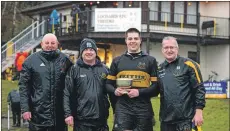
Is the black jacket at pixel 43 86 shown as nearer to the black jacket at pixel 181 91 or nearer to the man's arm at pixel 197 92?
the black jacket at pixel 181 91

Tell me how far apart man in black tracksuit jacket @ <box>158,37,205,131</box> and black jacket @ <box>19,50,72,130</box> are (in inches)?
68.2

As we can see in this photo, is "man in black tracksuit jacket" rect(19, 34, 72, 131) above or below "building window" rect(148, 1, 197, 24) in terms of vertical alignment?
below

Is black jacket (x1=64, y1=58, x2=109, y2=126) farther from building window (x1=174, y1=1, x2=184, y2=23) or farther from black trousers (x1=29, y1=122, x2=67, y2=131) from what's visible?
building window (x1=174, y1=1, x2=184, y2=23)

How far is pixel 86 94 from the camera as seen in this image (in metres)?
7.32

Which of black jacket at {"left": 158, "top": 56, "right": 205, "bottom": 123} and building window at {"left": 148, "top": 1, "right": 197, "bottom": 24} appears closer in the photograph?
black jacket at {"left": 158, "top": 56, "right": 205, "bottom": 123}

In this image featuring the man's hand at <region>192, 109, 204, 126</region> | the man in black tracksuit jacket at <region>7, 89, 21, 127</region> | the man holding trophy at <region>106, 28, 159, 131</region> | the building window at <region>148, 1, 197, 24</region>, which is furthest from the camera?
the building window at <region>148, 1, 197, 24</region>

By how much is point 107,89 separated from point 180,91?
113cm

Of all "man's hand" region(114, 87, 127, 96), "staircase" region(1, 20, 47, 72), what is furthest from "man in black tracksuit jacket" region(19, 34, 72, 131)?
"staircase" region(1, 20, 47, 72)

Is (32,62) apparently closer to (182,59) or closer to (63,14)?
(182,59)

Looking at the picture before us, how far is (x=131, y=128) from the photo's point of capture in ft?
23.3

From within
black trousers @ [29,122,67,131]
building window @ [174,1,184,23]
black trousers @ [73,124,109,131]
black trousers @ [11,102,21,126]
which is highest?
building window @ [174,1,184,23]

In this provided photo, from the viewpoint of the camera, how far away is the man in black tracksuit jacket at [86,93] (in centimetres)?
732

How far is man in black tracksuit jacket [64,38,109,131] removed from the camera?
7.32 m

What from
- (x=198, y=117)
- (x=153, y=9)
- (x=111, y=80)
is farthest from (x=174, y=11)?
(x=198, y=117)
